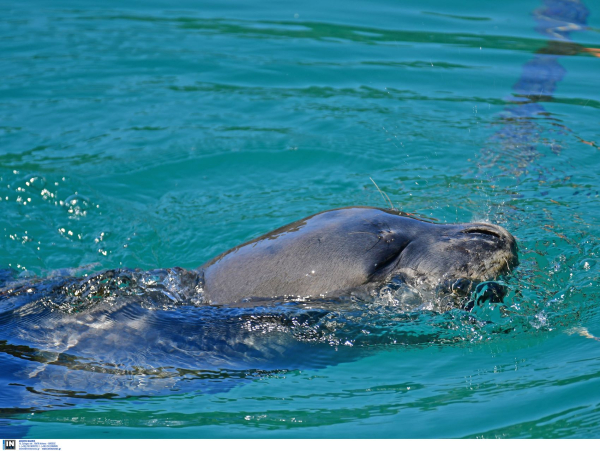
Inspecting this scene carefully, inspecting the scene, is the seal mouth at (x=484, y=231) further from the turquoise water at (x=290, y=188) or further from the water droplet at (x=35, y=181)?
→ the water droplet at (x=35, y=181)

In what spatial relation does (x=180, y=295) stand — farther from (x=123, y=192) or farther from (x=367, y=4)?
(x=367, y=4)

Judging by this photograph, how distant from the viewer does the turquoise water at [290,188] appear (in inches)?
162

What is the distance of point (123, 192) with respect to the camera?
750 centimetres

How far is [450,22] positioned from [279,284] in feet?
27.0

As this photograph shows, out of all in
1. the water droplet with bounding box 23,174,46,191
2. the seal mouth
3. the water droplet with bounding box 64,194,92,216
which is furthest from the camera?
the water droplet with bounding box 23,174,46,191

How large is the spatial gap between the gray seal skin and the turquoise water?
0.22 metres

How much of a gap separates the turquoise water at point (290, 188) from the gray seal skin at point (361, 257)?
8.5 inches

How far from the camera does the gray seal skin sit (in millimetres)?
4141

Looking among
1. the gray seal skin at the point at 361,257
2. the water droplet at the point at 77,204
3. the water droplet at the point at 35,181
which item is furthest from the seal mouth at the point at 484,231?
the water droplet at the point at 35,181

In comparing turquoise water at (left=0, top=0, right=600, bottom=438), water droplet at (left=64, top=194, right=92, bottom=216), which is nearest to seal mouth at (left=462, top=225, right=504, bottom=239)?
turquoise water at (left=0, top=0, right=600, bottom=438)

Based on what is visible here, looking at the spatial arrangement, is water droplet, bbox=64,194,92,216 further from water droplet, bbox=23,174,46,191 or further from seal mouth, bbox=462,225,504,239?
seal mouth, bbox=462,225,504,239

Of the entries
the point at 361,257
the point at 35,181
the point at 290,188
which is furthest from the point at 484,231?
the point at 35,181

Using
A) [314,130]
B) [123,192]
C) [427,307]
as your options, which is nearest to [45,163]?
[123,192]

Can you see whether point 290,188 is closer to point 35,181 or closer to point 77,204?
point 77,204
